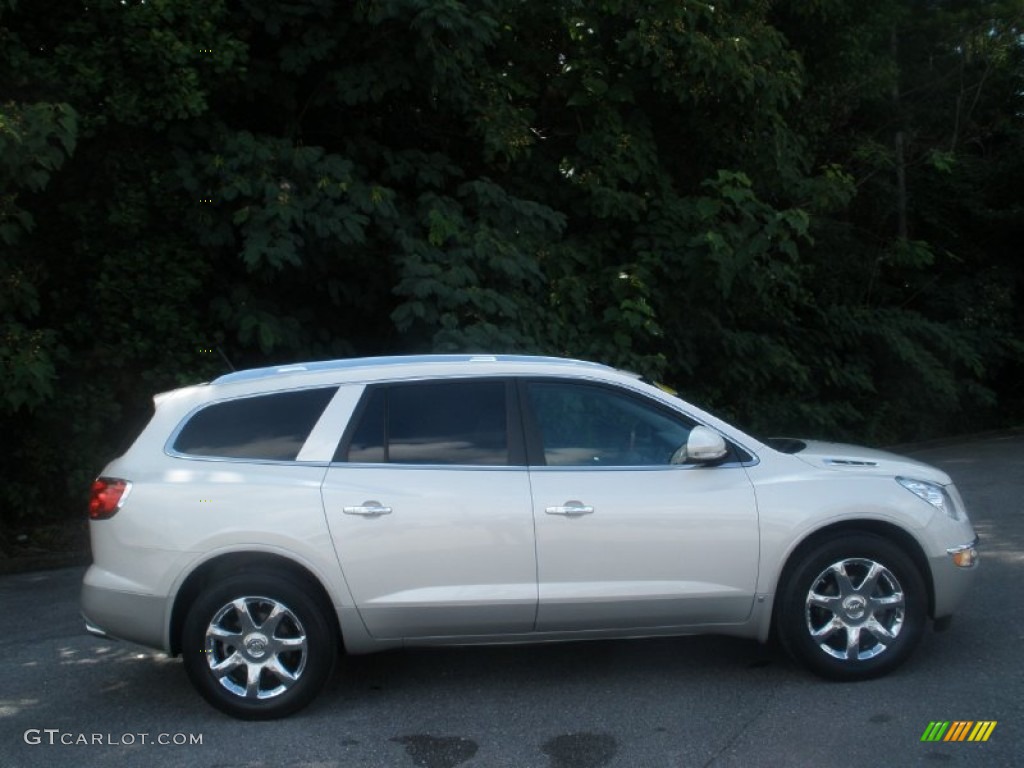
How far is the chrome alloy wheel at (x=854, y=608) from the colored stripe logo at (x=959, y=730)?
24.6 inches

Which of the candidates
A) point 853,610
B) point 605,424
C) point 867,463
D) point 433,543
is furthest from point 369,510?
point 867,463

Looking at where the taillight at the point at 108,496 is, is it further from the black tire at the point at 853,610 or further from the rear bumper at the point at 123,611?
the black tire at the point at 853,610

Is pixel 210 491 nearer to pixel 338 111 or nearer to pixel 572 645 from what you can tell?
pixel 572 645

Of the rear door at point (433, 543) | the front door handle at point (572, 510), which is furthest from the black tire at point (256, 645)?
the front door handle at point (572, 510)

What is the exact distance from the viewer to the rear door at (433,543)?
553cm

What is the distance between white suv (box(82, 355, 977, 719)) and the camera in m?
5.52

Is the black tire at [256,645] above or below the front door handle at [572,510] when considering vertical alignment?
below

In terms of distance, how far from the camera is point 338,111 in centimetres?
1130

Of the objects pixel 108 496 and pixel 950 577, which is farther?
pixel 950 577

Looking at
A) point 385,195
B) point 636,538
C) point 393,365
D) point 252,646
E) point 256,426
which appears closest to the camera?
point 252,646

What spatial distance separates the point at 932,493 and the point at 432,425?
266 cm

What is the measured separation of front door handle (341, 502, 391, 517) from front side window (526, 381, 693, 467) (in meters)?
0.88

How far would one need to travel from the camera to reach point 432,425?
5.81 meters

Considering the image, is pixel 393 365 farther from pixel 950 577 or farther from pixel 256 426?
pixel 950 577
